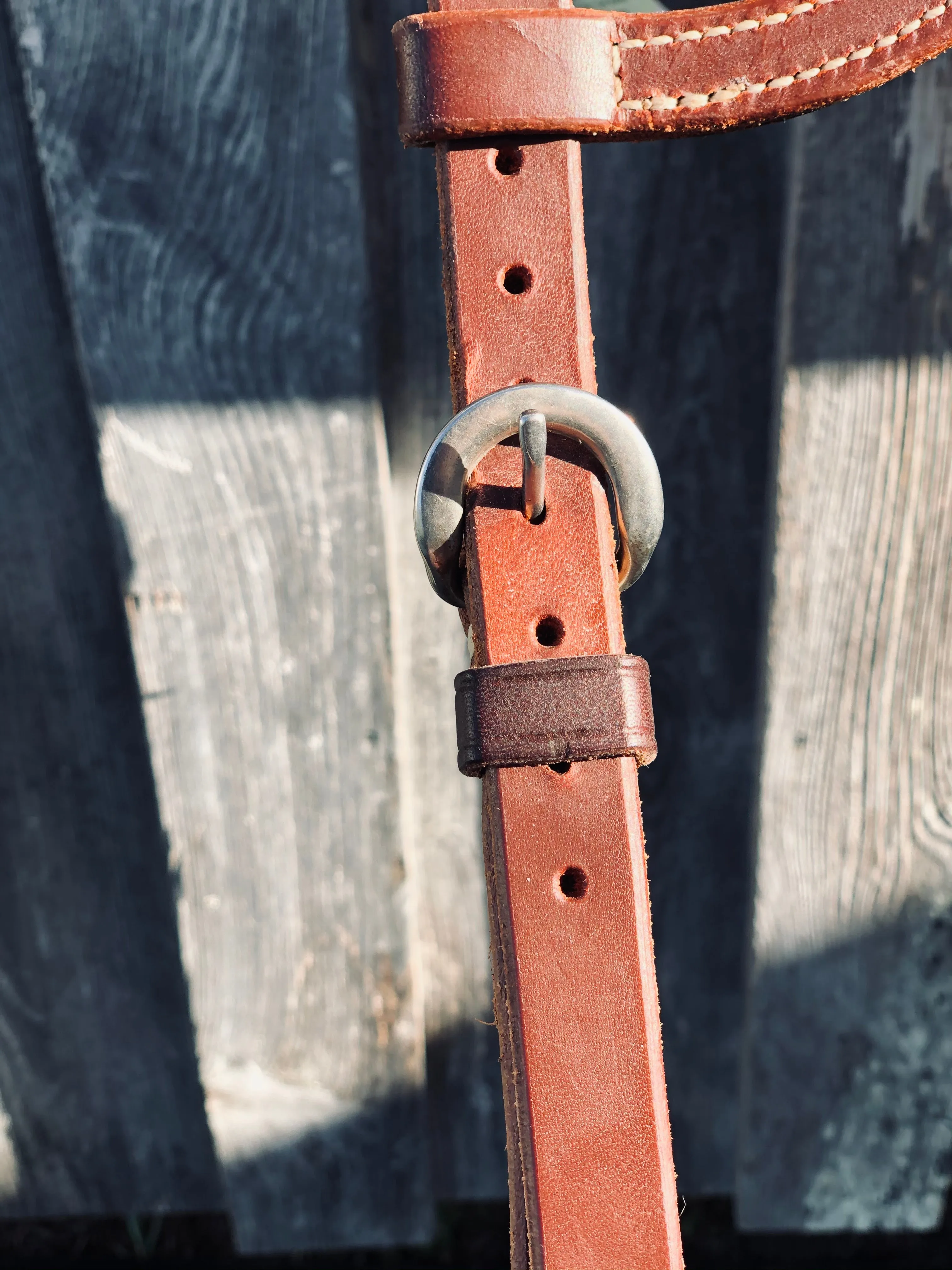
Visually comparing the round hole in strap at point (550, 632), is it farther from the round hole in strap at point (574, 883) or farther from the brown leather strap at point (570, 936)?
the round hole in strap at point (574, 883)

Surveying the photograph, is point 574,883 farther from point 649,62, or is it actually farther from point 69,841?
point 69,841

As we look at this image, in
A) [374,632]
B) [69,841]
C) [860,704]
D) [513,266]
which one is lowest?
[69,841]

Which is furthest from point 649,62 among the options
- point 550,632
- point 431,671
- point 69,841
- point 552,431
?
point 69,841

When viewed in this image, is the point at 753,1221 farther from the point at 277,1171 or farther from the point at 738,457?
the point at 738,457

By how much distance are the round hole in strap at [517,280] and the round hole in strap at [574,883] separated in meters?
0.35

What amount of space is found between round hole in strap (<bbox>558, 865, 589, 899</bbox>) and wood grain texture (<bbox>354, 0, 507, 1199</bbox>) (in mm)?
295

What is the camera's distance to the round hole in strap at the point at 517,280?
0.58 metres

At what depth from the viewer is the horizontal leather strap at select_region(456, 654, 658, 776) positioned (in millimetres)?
520

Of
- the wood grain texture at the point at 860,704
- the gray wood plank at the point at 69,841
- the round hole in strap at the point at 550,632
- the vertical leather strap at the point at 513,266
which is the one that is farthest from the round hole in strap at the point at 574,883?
the gray wood plank at the point at 69,841

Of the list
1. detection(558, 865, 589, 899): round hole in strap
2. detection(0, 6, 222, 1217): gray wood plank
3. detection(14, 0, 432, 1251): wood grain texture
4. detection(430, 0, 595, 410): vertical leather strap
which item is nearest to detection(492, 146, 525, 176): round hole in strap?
detection(430, 0, 595, 410): vertical leather strap

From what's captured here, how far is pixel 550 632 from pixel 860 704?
0.47 m

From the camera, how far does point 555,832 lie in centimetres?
54

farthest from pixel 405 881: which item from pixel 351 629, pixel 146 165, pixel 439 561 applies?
pixel 146 165

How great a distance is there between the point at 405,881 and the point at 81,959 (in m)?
0.45
